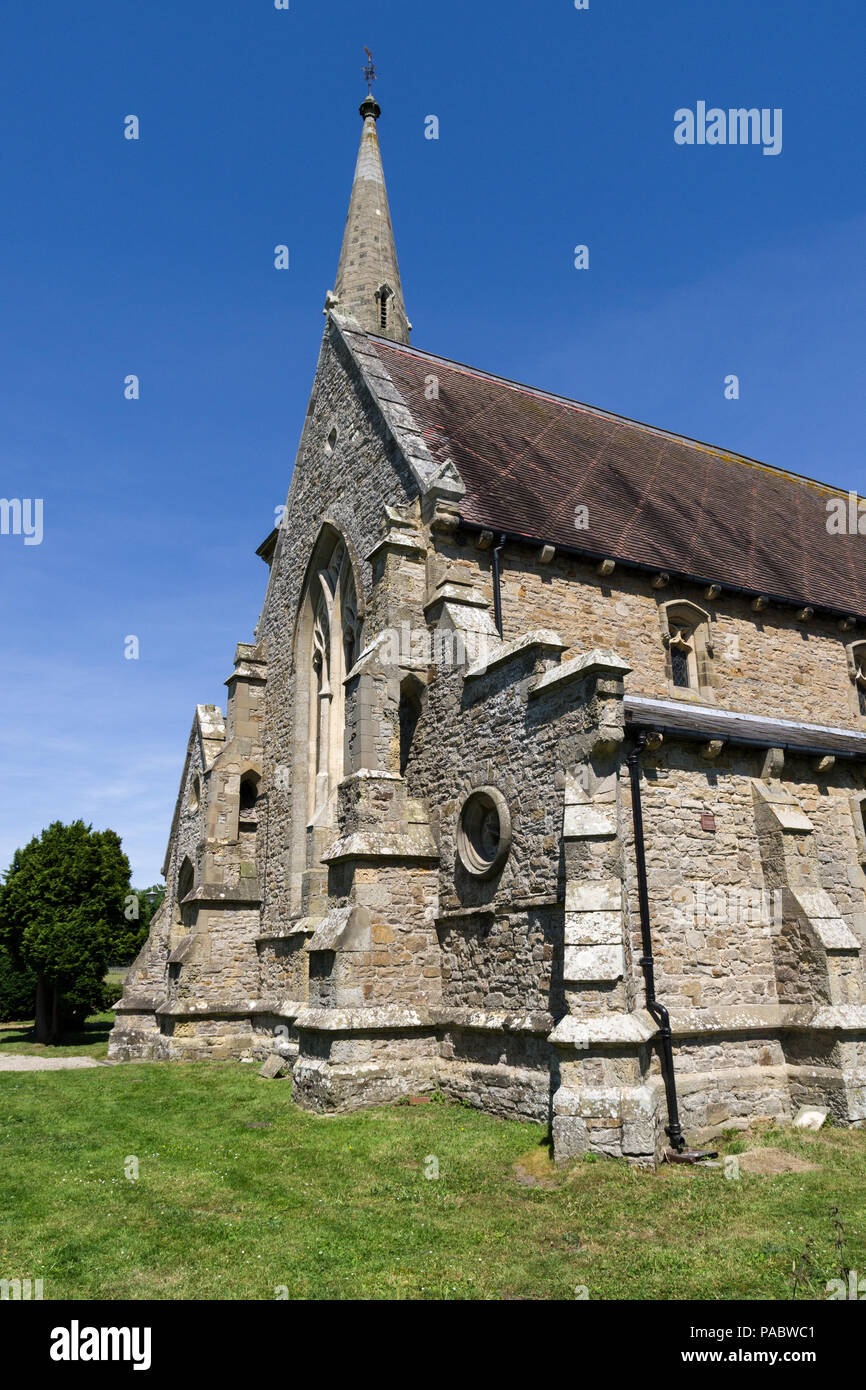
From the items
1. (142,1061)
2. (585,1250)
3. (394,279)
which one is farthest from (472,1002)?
(394,279)

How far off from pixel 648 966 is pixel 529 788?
247 centimetres

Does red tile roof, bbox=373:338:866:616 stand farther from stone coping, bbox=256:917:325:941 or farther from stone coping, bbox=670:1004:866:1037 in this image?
stone coping, bbox=256:917:325:941

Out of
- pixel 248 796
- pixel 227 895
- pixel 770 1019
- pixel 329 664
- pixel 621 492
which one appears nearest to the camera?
pixel 770 1019

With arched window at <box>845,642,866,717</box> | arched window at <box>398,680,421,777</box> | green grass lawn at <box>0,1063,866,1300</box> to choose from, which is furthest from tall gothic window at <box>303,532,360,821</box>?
arched window at <box>845,642,866,717</box>

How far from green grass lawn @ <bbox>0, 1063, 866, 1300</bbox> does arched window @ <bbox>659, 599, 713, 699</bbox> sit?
778 centimetres

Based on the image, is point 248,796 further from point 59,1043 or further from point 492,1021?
Result: point 59,1043

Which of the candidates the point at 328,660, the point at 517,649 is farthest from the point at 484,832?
the point at 328,660

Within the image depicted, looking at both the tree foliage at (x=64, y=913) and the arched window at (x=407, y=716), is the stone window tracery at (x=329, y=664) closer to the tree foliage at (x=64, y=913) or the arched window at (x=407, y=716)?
the arched window at (x=407, y=716)

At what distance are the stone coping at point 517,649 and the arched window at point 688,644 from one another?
15.4 ft

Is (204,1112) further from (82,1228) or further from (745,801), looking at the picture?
(745,801)

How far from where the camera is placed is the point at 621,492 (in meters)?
18.2

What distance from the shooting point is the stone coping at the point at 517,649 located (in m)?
11.3

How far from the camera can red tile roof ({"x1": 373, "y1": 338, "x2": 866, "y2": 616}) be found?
1591 cm

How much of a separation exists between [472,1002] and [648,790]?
3.83m
